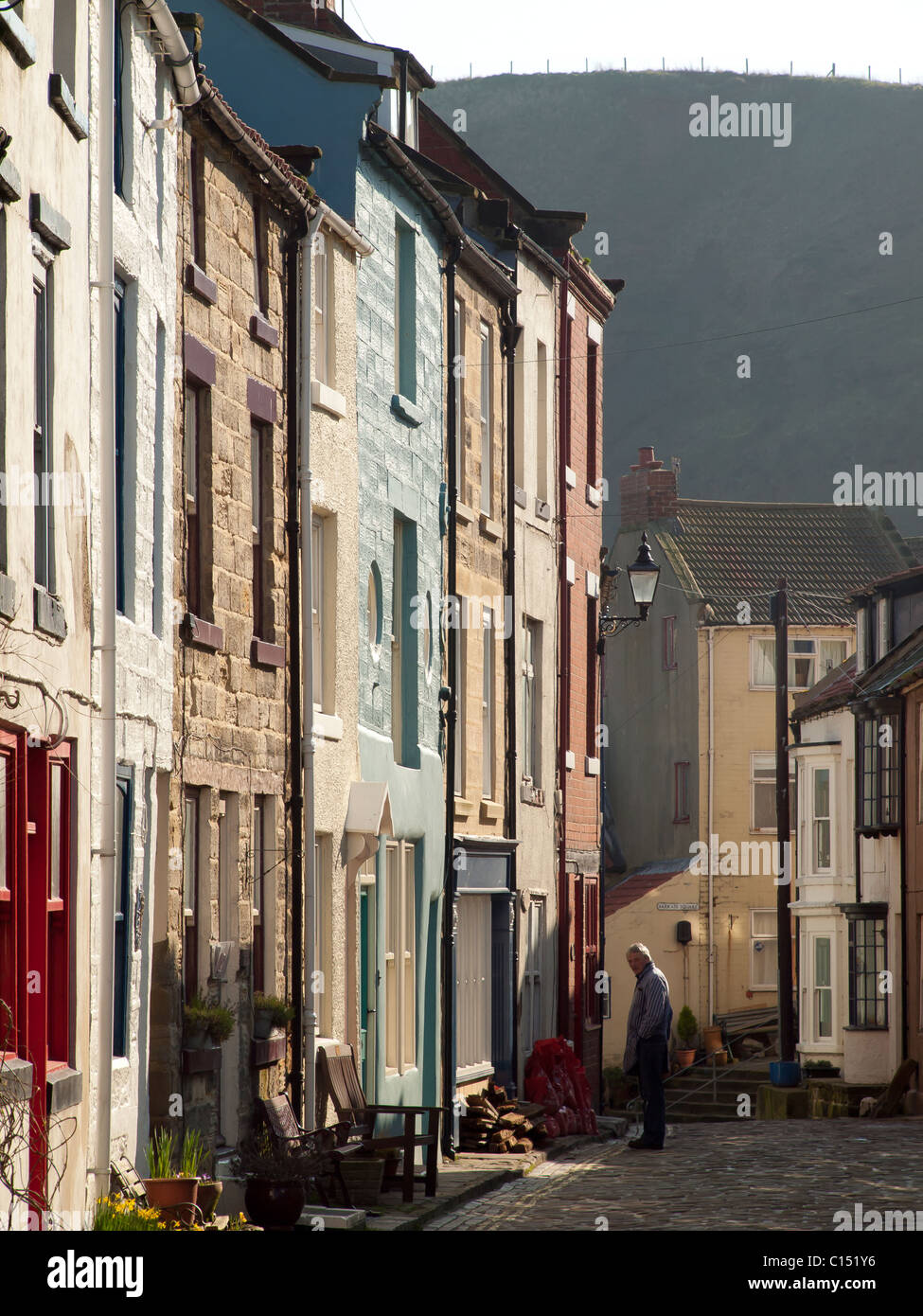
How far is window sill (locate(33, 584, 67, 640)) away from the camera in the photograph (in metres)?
10.7

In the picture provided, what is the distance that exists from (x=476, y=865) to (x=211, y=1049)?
9.46m

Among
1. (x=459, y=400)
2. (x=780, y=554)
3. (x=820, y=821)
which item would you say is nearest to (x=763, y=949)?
(x=820, y=821)

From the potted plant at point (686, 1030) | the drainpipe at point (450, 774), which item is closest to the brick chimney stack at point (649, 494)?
the potted plant at point (686, 1030)

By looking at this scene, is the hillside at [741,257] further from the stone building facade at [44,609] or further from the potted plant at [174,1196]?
the stone building facade at [44,609]

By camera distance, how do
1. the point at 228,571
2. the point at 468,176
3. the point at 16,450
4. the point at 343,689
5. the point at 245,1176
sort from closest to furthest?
1. the point at 16,450
2. the point at 245,1176
3. the point at 228,571
4. the point at 343,689
5. the point at 468,176

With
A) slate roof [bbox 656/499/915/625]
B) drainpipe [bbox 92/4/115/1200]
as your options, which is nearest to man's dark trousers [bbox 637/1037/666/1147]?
drainpipe [bbox 92/4/115/1200]

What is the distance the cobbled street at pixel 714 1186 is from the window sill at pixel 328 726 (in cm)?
394

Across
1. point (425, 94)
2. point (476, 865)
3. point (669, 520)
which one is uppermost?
point (425, 94)

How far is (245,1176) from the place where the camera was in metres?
13.8

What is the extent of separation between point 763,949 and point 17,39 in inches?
1488

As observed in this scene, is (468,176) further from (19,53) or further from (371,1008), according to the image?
(19,53)

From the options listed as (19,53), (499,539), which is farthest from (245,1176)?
(499,539)

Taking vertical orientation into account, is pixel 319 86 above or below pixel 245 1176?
above

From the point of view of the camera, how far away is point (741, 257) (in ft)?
460
